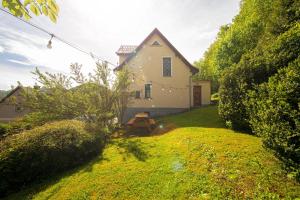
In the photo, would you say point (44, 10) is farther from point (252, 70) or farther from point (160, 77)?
point (160, 77)

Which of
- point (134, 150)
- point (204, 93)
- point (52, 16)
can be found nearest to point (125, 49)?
point (204, 93)

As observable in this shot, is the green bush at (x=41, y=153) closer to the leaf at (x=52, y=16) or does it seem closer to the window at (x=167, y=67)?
the leaf at (x=52, y=16)

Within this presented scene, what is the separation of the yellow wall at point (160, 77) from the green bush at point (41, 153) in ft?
38.3

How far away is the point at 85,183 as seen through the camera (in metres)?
5.99

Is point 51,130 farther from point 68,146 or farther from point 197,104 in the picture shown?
point 197,104

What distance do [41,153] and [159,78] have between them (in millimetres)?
14829

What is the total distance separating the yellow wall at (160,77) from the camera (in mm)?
19859

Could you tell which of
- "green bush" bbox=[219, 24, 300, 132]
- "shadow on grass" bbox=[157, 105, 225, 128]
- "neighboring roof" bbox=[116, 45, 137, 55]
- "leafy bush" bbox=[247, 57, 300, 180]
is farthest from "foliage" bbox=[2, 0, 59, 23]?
"neighboring roof" bbox=[116, 45, 137, 55]

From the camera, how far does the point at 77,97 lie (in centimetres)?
1195

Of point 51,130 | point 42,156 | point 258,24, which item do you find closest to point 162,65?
point 258,24

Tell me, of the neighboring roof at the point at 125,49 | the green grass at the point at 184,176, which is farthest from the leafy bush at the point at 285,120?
the neighboring roof at the point at 125,49

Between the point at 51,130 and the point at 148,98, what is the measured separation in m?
12.8

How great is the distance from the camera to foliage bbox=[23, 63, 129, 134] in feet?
39.5

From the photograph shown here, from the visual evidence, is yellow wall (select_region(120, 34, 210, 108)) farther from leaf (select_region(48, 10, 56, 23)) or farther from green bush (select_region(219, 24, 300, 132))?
leaf (select_region(48, 10, 56, 23))
